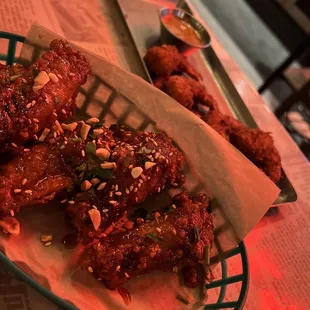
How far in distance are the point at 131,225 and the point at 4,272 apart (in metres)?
0.46

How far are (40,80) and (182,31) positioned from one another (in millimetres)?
1776

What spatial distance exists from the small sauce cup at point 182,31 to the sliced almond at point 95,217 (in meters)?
1.73

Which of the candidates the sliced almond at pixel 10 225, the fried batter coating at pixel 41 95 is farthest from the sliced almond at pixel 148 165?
the sliced almond at pixel 10 225

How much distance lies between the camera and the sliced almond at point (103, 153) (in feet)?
4.49

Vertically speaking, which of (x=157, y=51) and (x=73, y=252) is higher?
(x=157, y=51)

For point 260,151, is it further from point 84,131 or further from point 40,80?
point 40,80

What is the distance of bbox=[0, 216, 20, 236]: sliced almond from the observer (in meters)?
1.22

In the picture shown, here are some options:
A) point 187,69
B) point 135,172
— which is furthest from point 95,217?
point 187,69

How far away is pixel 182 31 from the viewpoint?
286cm

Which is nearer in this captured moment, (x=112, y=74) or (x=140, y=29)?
(x=112, y=74)

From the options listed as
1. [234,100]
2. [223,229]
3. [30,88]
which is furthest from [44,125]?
[234,100]

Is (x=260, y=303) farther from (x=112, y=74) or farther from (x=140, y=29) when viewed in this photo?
(x=140, y=29)

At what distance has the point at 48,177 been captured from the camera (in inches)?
51.1

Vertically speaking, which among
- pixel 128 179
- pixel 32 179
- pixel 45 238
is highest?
pixel 128 179
